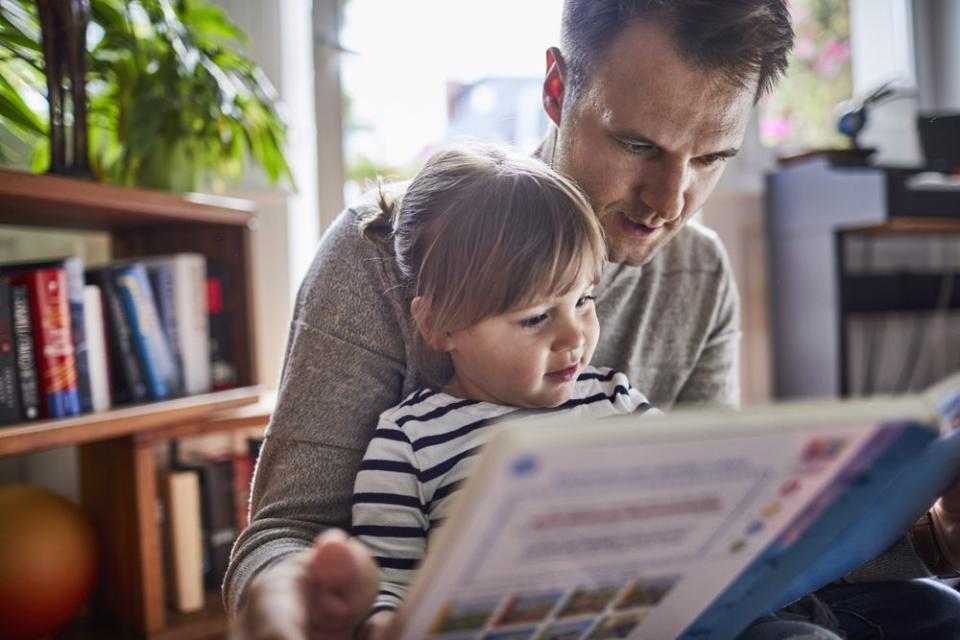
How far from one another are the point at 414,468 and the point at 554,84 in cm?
45

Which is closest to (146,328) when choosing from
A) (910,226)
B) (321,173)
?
(321,173)

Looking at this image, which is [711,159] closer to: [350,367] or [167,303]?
[350,367]

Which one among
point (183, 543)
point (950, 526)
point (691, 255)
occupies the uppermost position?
point (691, 255)

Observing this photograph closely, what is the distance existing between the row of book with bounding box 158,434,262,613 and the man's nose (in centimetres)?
89

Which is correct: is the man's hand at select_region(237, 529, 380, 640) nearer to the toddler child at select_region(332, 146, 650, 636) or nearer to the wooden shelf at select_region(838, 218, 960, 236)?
the toddler child at select_region(332, 146, 650, 636)

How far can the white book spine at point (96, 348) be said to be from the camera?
1437mm

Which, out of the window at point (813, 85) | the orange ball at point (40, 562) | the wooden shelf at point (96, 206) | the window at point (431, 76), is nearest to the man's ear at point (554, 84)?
the wooden shelf at point (96, 206)

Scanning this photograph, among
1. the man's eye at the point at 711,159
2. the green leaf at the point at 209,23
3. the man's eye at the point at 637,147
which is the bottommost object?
the man's eye at the point at 711,159

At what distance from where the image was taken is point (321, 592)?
0.46 meters

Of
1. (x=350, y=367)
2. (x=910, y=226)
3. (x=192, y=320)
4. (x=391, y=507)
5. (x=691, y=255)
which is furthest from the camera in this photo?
(x=910, y=226)

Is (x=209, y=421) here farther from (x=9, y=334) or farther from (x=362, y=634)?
(x=362, y=634)

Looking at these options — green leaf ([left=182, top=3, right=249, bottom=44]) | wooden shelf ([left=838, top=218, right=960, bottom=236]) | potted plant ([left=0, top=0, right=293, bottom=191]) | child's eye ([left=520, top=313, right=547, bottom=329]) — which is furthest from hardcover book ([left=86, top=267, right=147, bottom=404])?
wooden shelf ([left=838, top=218, right=960, bottom=236])

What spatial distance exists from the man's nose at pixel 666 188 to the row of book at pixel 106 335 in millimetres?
980

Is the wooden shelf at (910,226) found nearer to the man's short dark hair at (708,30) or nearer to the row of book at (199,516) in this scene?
the man's short dark hair at (708,30)
